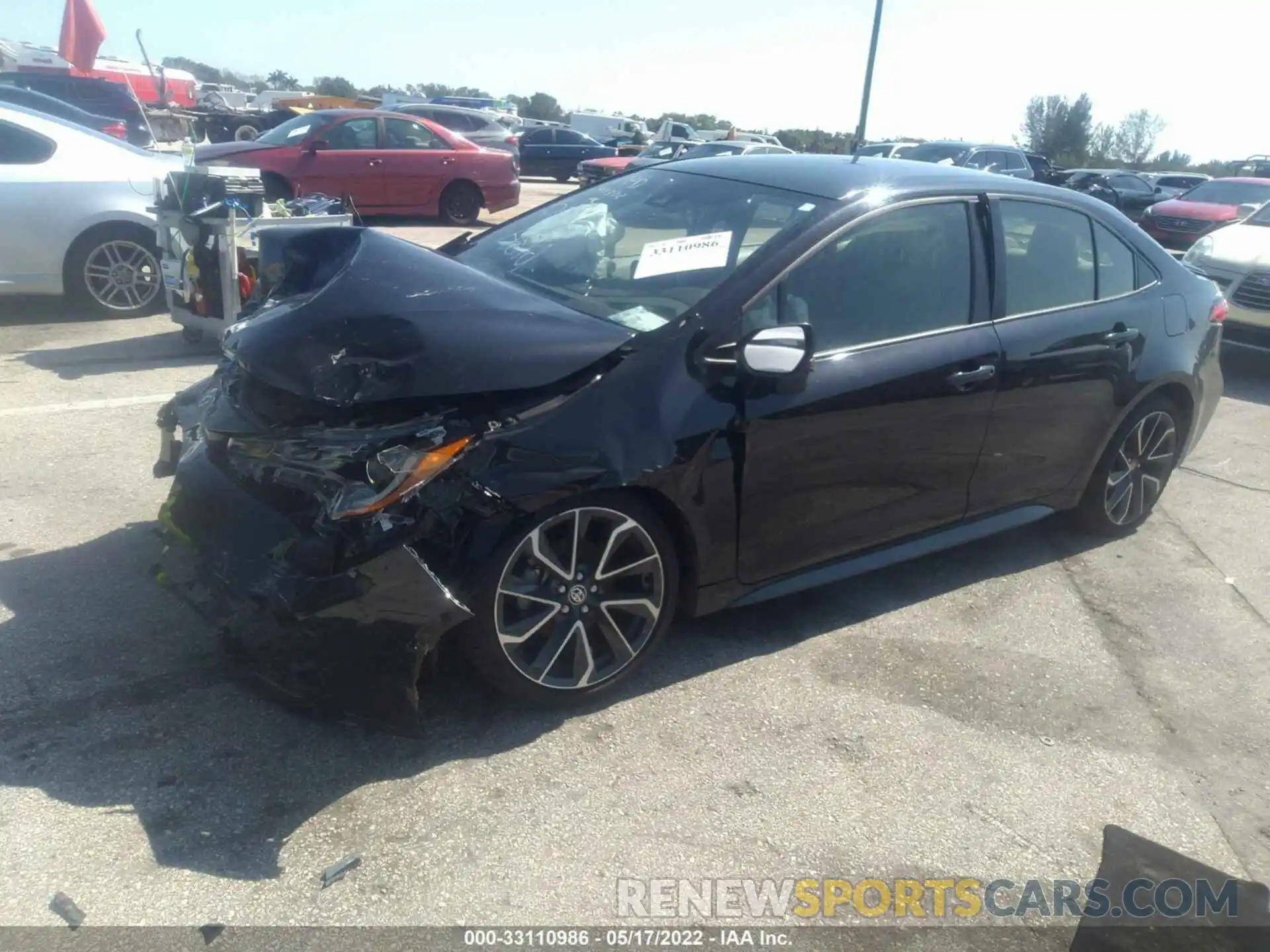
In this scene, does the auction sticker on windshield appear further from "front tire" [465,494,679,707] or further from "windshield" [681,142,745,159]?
"windshield" [681,142,745,159]

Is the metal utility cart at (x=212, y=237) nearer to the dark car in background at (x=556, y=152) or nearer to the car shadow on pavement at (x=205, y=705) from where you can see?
the car shadow on pavement at (x=205, y=705)

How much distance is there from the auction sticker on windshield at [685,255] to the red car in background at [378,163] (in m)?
11.0

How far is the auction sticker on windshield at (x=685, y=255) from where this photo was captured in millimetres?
3834

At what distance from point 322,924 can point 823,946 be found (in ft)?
3.97

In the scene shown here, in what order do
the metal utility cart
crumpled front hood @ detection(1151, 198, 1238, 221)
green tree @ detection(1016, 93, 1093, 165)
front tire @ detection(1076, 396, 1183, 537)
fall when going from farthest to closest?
green tree @ detection(1016, 93, 1093, 165), crumpled front hood @ detection(1151, 198, 1238, 221), the metal utility cart, front tire @ detection(1076, 396, 1183, 537)

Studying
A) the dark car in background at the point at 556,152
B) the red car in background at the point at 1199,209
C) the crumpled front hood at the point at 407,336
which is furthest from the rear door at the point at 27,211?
the dark car in background at the point at 556,152

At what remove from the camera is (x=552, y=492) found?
3.18 m

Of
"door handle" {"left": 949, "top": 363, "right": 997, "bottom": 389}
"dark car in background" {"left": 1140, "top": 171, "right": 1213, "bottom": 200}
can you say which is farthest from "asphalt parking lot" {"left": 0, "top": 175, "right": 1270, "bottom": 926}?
"dark car in background" {"left": 1140, "top": 171, "right": 1213, "bottom": 200}

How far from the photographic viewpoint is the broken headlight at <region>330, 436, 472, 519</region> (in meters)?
3.00

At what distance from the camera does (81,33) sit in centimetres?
1224

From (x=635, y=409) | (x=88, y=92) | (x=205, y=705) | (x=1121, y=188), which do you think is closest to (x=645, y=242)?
(x=635, y=409)

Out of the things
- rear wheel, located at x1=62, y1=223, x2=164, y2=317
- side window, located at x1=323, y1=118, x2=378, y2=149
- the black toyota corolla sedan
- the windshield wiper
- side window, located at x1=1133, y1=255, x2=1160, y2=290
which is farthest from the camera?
side window, located at x1=323, y1=118, x2=378, y2=149

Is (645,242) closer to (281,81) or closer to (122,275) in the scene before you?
(122,275)

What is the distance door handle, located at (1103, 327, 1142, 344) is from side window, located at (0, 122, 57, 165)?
7279 millimetres
